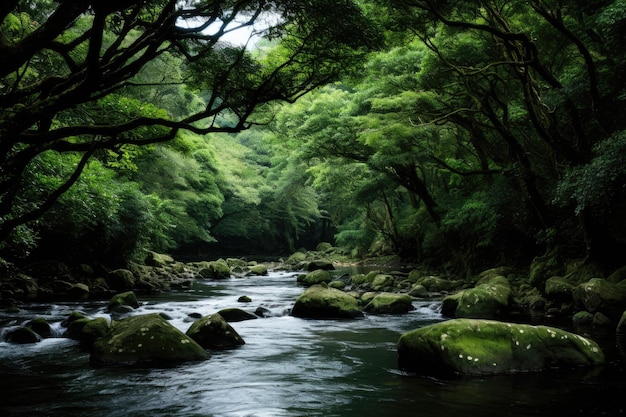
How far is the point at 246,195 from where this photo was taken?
35375 mm

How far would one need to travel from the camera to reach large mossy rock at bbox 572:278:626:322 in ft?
32.3

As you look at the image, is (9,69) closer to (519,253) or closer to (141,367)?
(141,367)

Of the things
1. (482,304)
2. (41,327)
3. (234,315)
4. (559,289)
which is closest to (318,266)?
(234,315)

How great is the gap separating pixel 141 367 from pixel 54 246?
40.3 ft

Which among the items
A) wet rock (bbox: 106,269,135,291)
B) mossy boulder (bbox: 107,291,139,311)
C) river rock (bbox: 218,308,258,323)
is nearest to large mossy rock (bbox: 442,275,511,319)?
river rock (bbox: 218,308,258,323)

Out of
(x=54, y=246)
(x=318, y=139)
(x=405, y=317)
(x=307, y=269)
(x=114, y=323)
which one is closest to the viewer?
(x=114, y=323)

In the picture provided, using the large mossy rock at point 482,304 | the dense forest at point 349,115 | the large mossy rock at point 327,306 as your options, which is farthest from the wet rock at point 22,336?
the large mossy rock at point 482,304

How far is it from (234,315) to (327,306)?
235cm

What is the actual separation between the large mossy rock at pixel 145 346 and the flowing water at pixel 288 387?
305 millimetres

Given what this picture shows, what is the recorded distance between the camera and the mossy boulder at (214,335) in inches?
340

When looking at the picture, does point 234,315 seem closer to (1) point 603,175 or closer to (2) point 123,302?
(2) point 123,302

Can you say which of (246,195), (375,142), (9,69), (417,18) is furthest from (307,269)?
(9,69)

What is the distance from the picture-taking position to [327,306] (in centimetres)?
1206

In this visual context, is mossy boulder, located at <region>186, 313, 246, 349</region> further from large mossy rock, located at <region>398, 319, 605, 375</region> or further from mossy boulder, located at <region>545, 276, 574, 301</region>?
mossy boulder, located at <region>545, 276, 574, 301</region>
